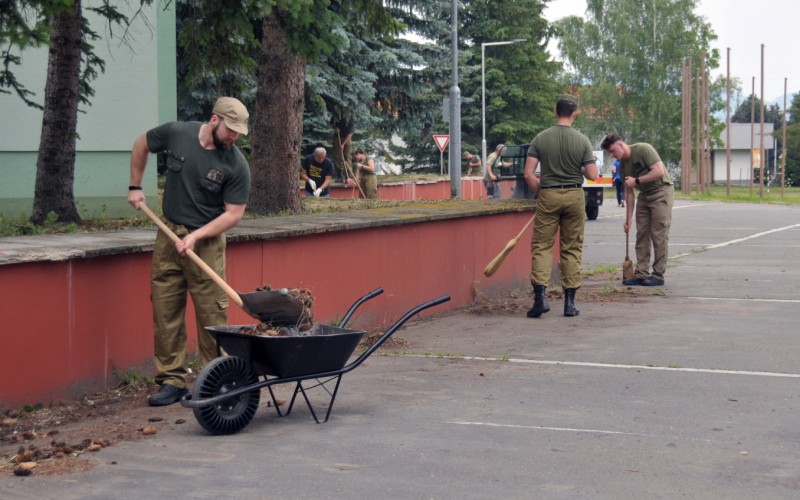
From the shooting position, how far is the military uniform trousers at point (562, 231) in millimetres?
10828

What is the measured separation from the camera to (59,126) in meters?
11.6

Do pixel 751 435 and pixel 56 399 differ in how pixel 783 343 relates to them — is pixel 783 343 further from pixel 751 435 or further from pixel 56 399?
pixel 56 399

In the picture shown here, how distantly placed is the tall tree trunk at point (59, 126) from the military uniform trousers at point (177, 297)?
5114 mm

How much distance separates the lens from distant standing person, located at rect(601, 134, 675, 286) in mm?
13281

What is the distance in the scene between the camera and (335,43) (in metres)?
10.8

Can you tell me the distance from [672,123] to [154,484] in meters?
84.2


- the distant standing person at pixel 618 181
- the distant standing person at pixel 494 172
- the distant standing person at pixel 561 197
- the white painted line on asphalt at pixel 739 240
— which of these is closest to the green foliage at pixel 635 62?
the distant standing person at pixel 618 181

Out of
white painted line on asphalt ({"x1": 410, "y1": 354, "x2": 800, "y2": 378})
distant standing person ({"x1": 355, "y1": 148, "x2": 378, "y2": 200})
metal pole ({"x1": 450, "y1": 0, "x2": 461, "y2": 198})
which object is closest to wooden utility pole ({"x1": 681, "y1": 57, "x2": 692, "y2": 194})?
metal pole ({"x1": 450, "y1": 0, "x2": 461, "y2": 198})

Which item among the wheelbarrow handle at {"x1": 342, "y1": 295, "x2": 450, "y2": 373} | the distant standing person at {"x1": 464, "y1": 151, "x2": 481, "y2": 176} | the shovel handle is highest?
the distant standing person at {"x1": 464, "y1": 151, "x2": 481, "y2": 176}

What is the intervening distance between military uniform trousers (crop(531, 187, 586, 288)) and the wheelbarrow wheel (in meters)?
5.17

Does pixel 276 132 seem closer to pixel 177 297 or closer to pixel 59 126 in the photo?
pixel 59 126

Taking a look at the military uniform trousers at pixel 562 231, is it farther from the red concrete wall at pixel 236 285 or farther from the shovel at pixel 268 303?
the shovel at pixel 268 303

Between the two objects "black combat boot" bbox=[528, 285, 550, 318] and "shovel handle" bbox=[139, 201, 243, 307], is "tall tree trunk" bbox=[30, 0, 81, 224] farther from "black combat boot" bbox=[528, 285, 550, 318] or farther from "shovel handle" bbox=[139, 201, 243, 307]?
"shovel handle" bbox=[139, 201, 243, 307]

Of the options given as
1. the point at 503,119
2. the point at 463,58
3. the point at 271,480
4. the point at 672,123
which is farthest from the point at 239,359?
the point at 672,123
